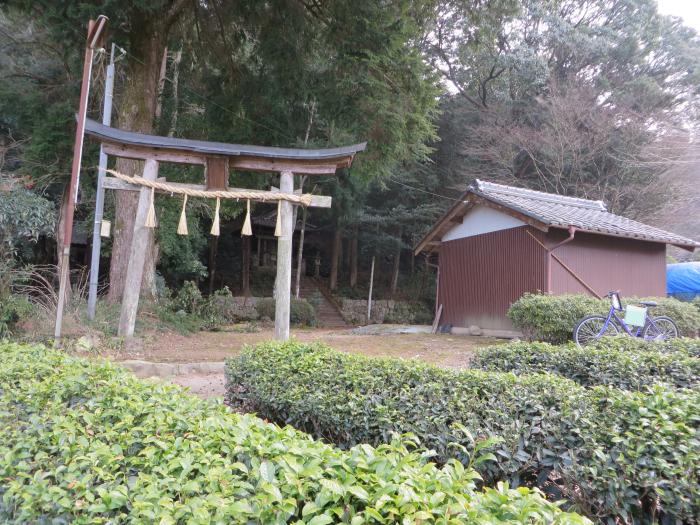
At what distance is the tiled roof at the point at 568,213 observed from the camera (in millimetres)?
11391

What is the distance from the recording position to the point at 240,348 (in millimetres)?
9023

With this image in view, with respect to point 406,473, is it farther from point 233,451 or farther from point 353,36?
point 353,36

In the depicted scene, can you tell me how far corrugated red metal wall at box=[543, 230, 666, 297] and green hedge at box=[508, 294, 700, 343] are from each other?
178 cm

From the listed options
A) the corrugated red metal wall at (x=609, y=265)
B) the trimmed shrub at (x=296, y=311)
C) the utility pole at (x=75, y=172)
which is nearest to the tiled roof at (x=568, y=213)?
the corrugated red metal wall at (x=609, y=265)

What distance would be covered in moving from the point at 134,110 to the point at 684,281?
59.3 ft

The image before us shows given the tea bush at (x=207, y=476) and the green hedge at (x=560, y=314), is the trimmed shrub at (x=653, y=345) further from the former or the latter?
the tea bush at (x=207, y=476)

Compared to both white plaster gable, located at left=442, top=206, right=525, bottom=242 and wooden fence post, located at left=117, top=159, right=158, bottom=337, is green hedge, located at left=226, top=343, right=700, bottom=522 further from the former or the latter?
white plaster gable, located at left=442, top=206, right=525, bottom=242

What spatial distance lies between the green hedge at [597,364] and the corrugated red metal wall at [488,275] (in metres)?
6.91

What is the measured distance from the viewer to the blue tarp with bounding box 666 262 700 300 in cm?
1694

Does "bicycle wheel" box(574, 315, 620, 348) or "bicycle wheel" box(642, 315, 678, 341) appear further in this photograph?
"bicycle wheel" box(642, 315, 678, 341)

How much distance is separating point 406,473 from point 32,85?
1654 centimetres

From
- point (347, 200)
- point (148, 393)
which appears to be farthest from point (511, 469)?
point (347, 200)

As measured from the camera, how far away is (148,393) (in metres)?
2.80

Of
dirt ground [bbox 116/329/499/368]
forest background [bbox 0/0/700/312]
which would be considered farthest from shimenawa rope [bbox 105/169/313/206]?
forest background [bbox 0/0/700/312]
